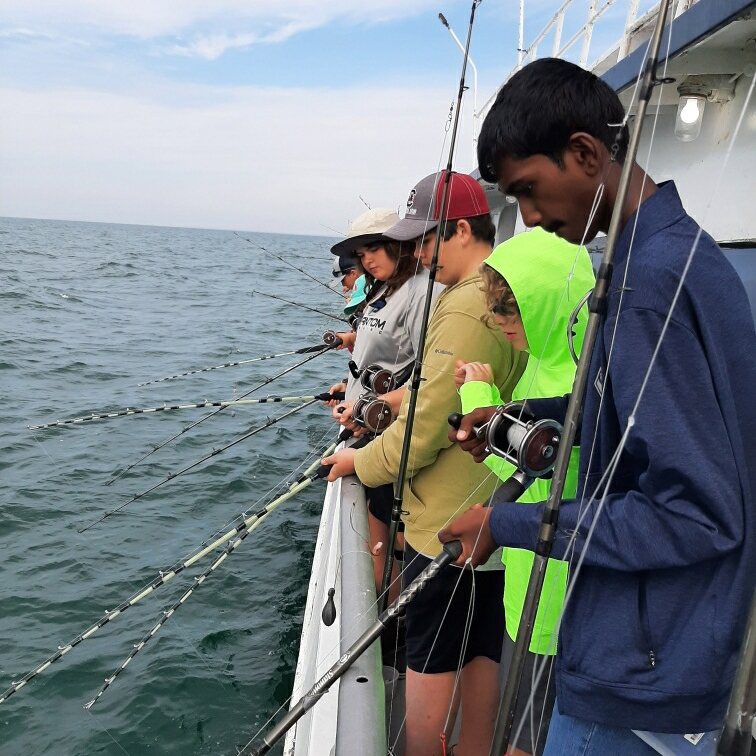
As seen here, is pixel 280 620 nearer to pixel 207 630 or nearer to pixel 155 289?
pixel 207 630

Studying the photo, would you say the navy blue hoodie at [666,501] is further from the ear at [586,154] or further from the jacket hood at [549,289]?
the jacket hood at [549,289]

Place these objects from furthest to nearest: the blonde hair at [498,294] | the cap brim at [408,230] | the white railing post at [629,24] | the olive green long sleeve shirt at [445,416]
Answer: the white railing post at [629,24]
the cap brim at [408,230]
the olive green long sleeve shirt at [445,416]
the blonde hair at [498,294]

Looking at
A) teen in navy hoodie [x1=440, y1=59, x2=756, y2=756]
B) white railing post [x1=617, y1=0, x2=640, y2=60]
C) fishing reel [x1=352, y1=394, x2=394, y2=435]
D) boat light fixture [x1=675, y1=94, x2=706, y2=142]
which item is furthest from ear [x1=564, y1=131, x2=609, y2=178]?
white railing post [x1=617, y1=0, x2=640, y2=60]

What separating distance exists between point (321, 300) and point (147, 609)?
23.6m

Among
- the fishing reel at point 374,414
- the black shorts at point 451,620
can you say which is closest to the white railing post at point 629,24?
the fishing reel at point 374,414

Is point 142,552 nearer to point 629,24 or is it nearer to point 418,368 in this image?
point 418,368

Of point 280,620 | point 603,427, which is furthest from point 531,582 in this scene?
point 280,620

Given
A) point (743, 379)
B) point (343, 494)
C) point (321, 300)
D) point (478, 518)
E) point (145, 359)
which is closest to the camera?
point (743, 379)

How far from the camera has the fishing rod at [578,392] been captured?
1.14 m

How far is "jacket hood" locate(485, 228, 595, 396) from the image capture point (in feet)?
5.80

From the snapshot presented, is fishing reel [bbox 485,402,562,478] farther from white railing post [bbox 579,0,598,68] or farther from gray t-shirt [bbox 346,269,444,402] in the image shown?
white railing post [bbox 579,0,598,68]

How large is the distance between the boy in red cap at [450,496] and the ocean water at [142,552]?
238cm

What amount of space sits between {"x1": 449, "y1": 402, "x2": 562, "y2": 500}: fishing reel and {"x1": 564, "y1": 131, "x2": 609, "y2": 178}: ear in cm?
53

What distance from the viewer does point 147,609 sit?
5.67m
